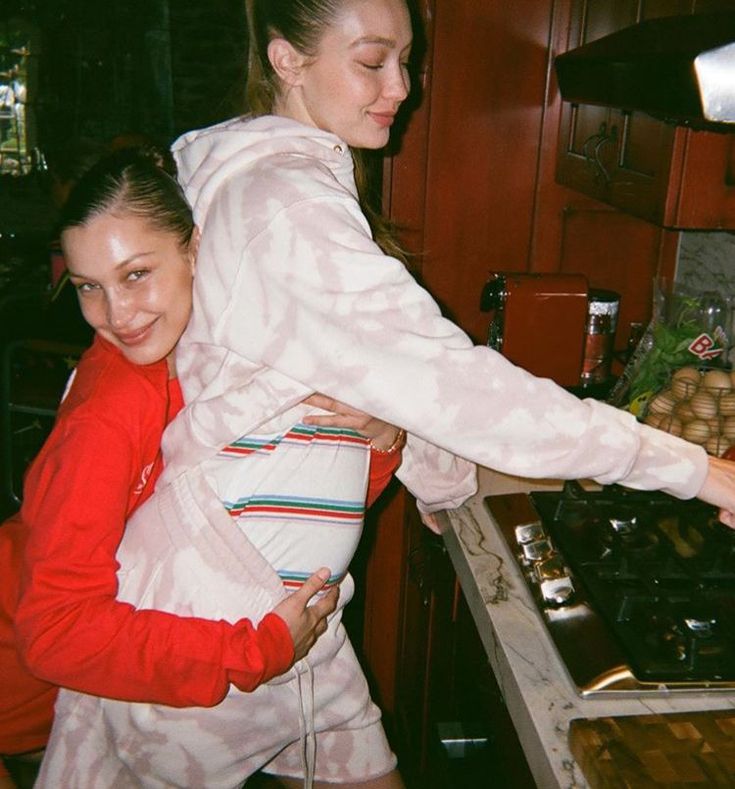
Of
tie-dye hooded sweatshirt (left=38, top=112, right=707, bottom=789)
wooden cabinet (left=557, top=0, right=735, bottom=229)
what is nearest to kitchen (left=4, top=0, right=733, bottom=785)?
wooden cabinet (left=557, top=0, right=735, bottom=229)

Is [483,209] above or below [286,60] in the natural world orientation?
below

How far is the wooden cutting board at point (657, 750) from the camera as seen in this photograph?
2.43 feet

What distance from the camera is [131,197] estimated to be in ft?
3.44

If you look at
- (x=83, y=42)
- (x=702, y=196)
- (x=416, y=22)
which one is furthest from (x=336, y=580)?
(x=83, y=42)

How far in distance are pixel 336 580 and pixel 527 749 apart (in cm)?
37

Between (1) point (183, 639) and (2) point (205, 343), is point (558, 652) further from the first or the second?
(2) point (205, 343)

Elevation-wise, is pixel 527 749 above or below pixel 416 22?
below

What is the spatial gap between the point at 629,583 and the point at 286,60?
0.83m

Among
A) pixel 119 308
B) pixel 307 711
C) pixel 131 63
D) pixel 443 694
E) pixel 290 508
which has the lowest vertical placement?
pixel 443 694

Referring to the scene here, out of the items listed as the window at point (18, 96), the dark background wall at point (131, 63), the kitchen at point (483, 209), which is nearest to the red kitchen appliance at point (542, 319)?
the kitchen at point (483, 209)

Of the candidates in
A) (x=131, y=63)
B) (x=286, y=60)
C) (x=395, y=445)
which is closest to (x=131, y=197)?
(x=286, y=60)

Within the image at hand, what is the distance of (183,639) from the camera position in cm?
97

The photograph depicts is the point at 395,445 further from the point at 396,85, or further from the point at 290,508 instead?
the point at 396,85

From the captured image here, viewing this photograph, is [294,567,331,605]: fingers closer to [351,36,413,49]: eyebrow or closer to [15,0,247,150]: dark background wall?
[351,36,413,49]: eyebrow
